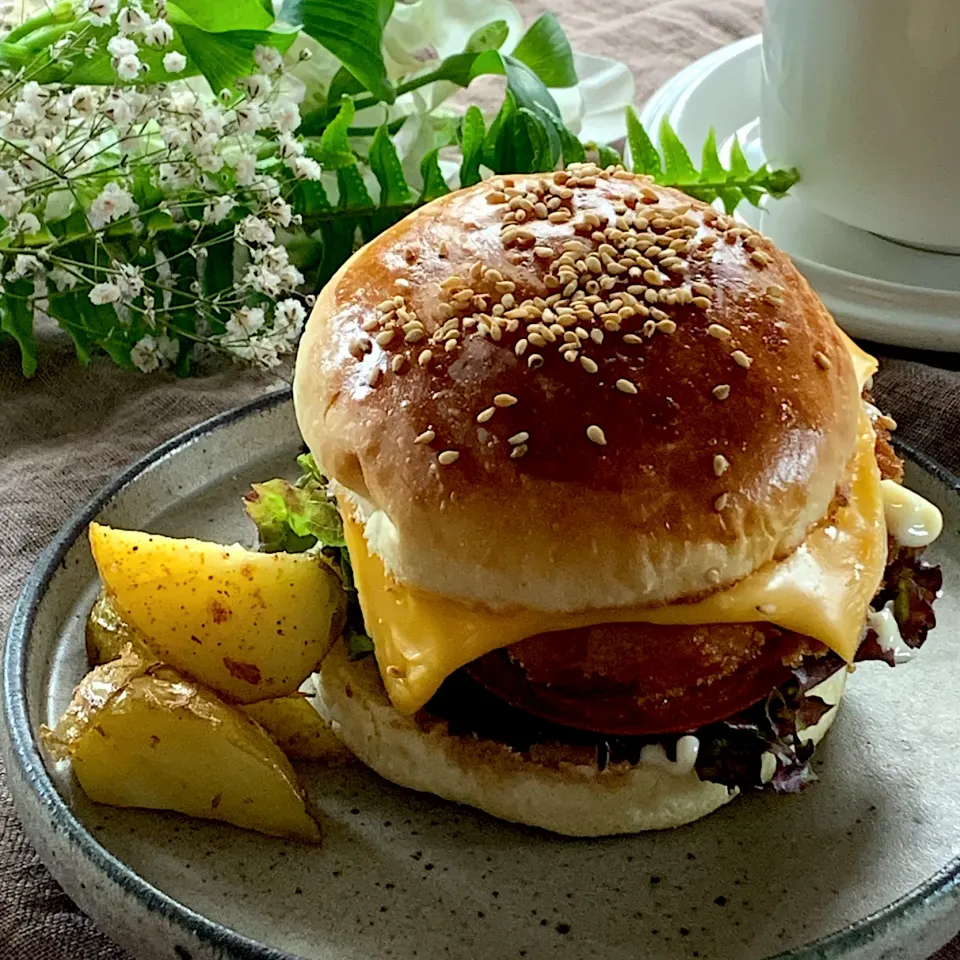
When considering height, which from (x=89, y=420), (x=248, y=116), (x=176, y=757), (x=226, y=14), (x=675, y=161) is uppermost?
(x=226, y=14)

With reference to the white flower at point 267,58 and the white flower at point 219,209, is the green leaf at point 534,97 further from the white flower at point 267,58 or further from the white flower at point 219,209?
the white flower at point 219,209

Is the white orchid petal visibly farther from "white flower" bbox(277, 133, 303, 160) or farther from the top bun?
the top bun

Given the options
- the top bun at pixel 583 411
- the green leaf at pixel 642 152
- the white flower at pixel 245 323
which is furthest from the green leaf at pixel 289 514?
the green leaf at pixel 642 152

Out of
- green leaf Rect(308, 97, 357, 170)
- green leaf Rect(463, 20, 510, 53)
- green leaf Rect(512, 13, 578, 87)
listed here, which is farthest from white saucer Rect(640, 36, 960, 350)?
green leaf Rect(308, 97, 357, 170)

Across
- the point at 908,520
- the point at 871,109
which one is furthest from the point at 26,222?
the point at 871,109

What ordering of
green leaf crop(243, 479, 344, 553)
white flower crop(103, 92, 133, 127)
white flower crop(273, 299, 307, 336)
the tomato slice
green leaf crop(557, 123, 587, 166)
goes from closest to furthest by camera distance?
the tomato slice → green leaf crop(243, 479, 344, 553) → white flower crop(103, 92, 133, 127) → white flower crop(273, 299, 307, 336) → green leaf crop(557, 123, 587, 166)

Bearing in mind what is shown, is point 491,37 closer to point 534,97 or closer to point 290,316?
point 534,97

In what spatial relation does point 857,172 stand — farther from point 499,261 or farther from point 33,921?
point 33,921
